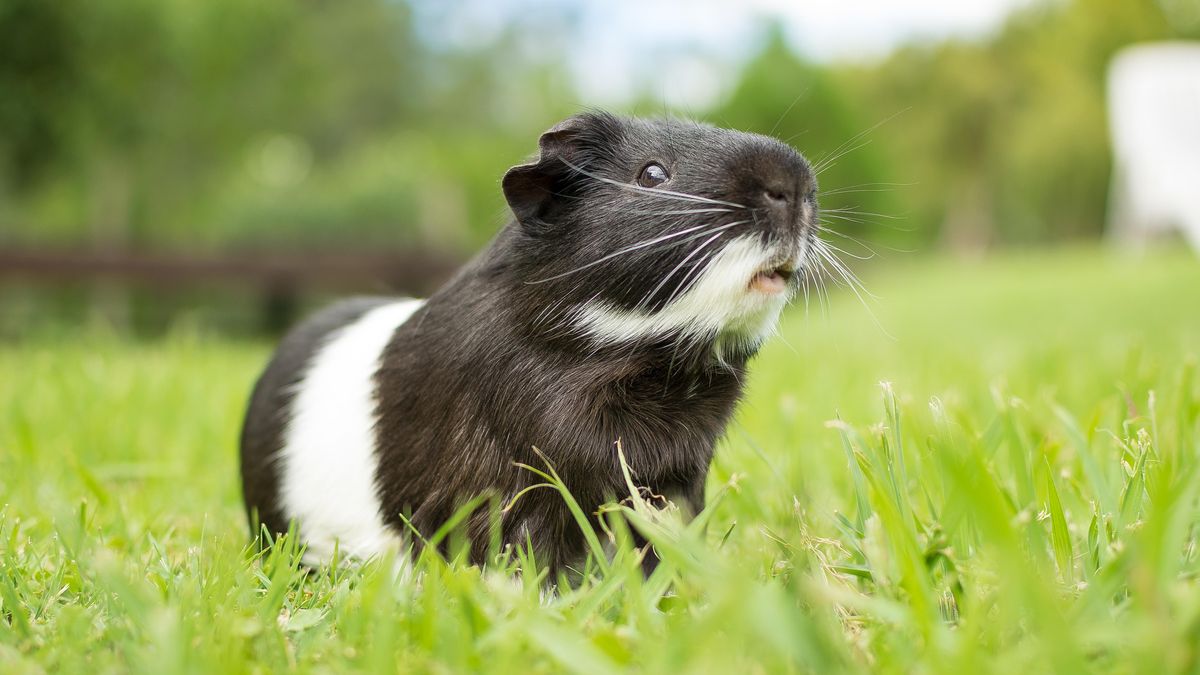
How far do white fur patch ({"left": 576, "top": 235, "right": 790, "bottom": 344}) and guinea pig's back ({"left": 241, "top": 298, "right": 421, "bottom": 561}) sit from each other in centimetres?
73

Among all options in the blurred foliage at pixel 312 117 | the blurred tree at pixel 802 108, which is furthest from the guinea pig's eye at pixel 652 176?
the blurred tree at pixel 802 108

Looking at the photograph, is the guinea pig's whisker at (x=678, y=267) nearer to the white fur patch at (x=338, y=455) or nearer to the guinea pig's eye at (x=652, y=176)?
the guinea pig's eye at (x=652, y=176)

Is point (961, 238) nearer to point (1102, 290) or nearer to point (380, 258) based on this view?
point (1102, 290)

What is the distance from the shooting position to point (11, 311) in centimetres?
1109

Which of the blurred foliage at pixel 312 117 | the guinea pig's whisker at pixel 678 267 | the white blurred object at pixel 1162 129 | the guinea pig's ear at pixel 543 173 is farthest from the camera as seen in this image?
the blurred foliage at pixel 312 117

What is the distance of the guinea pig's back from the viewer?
2508mm

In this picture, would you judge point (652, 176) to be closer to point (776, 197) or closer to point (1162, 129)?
point (776, 197)

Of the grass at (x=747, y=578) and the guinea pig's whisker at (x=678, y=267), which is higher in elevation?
the guinea pig's whisker at (x=678, y=267)

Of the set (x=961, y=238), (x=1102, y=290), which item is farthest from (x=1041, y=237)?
(x=1102, y=290)

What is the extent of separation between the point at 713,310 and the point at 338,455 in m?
1.12

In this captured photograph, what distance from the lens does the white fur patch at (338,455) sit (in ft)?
8.14

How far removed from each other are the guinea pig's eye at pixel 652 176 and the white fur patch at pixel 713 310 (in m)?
0.30

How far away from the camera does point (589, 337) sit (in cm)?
221

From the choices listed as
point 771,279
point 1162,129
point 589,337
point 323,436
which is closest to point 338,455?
point 323,436
